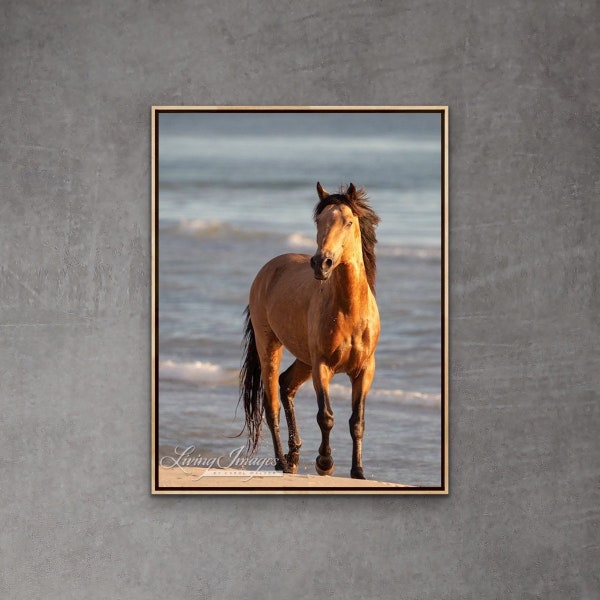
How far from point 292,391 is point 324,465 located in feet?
0.71

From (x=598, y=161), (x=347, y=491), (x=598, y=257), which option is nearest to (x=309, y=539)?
(x=347, y=491)

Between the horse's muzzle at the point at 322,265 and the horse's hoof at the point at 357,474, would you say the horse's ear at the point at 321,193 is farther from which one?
the horse's hoof at the point at 357,474

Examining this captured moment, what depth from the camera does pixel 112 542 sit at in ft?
7.56

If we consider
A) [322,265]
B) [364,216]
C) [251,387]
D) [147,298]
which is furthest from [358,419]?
[147,298]

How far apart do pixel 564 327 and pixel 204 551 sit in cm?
116

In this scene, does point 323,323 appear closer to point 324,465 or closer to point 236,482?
point 324,465

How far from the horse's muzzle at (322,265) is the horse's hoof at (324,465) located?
0.48 metres

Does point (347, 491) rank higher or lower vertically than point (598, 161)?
lower

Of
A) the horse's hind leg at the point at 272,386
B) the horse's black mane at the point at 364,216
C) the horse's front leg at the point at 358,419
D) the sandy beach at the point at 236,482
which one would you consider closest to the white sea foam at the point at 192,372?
the horse's hind leg at the point at 272,386

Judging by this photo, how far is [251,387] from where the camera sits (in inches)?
90.2

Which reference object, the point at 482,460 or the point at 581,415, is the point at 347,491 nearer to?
the point at 482,460

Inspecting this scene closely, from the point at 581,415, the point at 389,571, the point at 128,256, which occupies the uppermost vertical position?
the point at 128,256

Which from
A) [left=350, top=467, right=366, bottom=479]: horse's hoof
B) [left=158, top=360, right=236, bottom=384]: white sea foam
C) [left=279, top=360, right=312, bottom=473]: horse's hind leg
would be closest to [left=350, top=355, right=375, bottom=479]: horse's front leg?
[left=350, top=467, right=366, bottom=479]: horse's hoof

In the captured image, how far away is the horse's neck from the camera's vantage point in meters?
2.29
